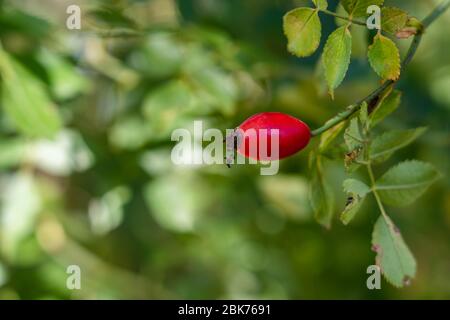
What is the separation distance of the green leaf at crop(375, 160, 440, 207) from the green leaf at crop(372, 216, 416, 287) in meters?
0.06

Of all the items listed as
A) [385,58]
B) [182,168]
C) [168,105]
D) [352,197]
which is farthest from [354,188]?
[182,168]

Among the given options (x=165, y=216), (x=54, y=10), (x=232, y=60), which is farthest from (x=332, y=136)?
(x=54, y=10)

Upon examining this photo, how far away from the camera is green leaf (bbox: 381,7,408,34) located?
2.26 feet

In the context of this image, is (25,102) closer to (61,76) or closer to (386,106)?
(61,76)

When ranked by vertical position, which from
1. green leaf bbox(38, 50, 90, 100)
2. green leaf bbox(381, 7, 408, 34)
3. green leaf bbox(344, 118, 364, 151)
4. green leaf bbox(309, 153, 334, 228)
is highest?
green leaf bbox(38, 50, 90, 100)

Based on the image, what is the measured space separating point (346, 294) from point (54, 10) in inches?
44.3

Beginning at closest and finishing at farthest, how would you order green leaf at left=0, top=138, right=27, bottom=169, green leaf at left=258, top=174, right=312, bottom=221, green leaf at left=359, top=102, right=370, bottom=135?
green leaf at left=359, top=102, right=370, bottom=135
green leaf at left=0, top=138, right=27, bottom=169
green leaf at left=258, top=174, right=312, bottom=221

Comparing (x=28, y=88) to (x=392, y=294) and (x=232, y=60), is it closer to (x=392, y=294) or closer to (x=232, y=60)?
(x=232, y=60)

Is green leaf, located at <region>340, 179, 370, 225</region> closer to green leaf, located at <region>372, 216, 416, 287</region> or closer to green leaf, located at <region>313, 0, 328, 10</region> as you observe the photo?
green leaf, located at <region>372, 216, 416, 287</region>

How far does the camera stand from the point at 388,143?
2.44 feet

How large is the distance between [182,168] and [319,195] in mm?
739

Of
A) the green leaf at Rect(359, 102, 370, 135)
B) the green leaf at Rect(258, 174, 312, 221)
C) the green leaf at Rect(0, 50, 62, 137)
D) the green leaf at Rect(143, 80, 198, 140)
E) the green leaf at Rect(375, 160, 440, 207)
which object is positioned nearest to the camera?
the green leaf at Rect(359, 102, 370, 135)

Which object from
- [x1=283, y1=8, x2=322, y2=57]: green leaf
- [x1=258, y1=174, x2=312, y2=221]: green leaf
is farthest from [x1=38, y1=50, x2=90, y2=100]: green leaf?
[x1=283, y1=8, x2=322, y2=57]: green leaf
